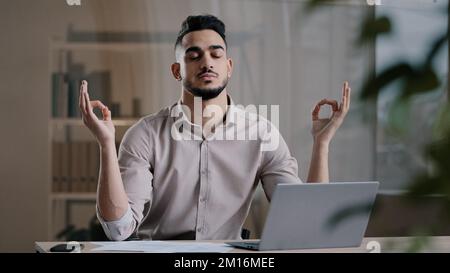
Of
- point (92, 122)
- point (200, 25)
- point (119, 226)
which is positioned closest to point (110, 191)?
point (119, 226)

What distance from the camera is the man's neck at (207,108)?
2777mm

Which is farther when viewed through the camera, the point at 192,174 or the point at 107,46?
the point at 107,46

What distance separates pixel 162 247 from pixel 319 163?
3.03 ft

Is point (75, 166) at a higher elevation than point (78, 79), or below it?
below

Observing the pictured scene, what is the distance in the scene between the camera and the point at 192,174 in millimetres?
2629

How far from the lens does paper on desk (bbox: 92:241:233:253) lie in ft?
6.30

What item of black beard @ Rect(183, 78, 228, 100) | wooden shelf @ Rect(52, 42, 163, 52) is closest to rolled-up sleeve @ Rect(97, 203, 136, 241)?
black beard @ Rect(183, 78, 228, 100)

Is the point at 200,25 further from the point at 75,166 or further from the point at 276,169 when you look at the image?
the point at 75,166

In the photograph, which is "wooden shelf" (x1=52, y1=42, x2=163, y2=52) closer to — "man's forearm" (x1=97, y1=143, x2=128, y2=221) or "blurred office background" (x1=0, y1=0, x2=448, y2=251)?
"blurred office background" (x1=0, y1=0, x2=448, y2=251)

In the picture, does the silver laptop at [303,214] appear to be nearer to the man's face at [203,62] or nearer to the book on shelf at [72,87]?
the man's face at [203,62]

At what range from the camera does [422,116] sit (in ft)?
0.83

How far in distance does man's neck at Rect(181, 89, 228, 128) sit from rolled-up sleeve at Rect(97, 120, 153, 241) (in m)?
0.22
